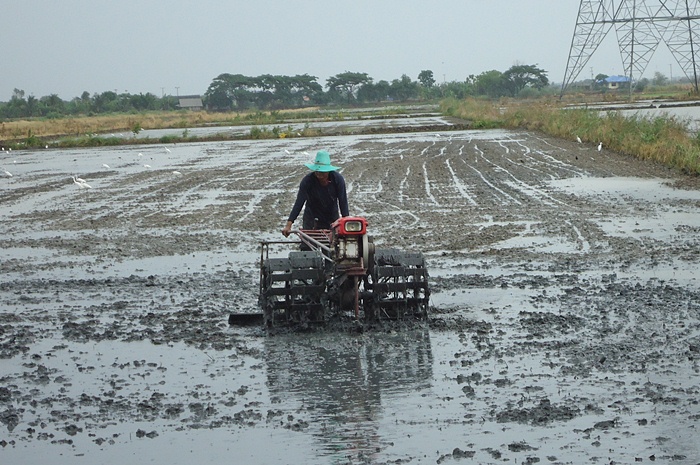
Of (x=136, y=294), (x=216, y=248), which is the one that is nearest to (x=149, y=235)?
(x=216, y=248)

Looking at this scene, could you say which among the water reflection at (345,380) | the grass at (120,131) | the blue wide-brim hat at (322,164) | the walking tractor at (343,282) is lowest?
the water reflection at (345,380)

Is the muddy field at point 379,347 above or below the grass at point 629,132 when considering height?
below

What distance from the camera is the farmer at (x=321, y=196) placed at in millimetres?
10539

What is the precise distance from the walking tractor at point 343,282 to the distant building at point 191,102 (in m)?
148

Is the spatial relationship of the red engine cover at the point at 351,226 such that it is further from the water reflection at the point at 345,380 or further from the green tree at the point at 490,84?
the green tree at the point at 490,84

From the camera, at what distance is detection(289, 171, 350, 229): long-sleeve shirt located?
34.8 ft

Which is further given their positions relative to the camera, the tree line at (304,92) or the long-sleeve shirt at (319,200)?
the tree line at (304,92)

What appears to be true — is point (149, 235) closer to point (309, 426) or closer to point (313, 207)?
point (313, 207)

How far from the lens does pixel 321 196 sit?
10.8 metres

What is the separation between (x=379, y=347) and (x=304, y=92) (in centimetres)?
14372

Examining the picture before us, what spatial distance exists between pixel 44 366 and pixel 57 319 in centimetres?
202

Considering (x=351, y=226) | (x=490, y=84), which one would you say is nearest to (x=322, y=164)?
(x=351, y=226)

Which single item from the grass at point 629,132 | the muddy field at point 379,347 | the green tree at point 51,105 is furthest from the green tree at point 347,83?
the muddy field at point 379,347

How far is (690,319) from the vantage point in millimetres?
9477
